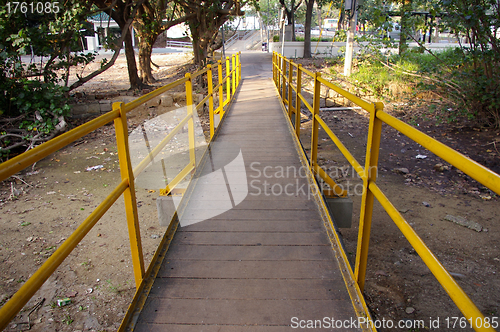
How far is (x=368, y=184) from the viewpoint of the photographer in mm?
2004

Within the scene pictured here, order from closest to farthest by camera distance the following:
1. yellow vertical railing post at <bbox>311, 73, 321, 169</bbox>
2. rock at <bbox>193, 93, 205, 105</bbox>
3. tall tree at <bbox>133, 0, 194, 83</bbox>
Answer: yellow vertical railing post at <bbox>311, 73, 321, 169</bbox>, rock at <bbox>193, 93, 205, 105</bbox>, tall tree at <bbox>133, 0, 194, 83</bbox>

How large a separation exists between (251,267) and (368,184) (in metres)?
0.94

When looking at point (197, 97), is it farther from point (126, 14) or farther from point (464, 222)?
point (464, 222)

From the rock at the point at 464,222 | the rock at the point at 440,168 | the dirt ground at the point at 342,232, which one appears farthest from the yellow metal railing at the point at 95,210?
the rock at the point at 440,168

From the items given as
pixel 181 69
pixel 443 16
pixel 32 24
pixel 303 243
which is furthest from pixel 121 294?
pixel 181 69

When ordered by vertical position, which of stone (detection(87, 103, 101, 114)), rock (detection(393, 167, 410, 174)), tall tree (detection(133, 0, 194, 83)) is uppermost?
tall tree (detection(133, 0, 194, 83))

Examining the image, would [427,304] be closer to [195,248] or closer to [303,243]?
[303,243]

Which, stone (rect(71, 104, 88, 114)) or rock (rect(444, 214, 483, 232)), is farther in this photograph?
stone (rect(71, 104, 88, 114))

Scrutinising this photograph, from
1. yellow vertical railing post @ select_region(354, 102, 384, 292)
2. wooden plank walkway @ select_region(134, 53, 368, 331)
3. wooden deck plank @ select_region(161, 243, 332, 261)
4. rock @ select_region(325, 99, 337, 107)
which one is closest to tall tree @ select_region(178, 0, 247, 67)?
rock @ select_region(325, 99, 337, 107)

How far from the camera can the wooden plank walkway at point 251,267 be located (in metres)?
2.02

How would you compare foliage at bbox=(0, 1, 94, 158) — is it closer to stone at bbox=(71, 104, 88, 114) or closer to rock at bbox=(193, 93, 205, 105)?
stone at bbox=(71, 104, 88, 114)

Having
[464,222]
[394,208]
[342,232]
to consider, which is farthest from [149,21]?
[394,208]

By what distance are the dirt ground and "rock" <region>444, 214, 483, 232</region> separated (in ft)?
0.19

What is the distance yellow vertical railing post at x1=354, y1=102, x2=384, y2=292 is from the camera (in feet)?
6.26
